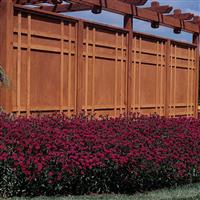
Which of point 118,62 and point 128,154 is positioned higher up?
point 118,62

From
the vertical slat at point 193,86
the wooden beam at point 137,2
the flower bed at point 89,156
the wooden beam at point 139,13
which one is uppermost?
the wooden beam at point 137,2

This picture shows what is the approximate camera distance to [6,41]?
912 centimetres

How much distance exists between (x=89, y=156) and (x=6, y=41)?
299 centimetres

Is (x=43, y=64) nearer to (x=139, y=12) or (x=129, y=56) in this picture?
(x=129, y=56)

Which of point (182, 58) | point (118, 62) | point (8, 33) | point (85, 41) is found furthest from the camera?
point (182, 58)

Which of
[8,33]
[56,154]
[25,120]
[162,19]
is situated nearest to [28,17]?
[8,33]

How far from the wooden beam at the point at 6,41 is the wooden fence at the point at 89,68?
84 mm

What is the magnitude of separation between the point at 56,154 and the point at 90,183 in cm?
73

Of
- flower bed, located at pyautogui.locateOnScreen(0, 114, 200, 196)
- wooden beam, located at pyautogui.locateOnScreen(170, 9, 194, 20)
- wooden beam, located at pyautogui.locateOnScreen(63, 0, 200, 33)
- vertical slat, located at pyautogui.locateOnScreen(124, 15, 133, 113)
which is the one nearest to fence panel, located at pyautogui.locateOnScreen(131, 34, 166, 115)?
vertical slat, located at pyautogui.locateOnScreen(124, 15, 133, 113)

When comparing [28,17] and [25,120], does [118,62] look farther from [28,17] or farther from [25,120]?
[25,120]

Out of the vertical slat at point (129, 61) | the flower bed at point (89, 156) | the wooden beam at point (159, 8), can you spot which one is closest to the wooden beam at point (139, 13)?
the wooden beam at point (159, 8)

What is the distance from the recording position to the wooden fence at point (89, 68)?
9.67 meters

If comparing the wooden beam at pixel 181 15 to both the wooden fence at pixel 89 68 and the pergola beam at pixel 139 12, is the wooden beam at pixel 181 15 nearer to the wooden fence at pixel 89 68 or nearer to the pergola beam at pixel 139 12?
the pergola beam at pixel 139 12

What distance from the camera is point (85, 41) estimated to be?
11125mm
